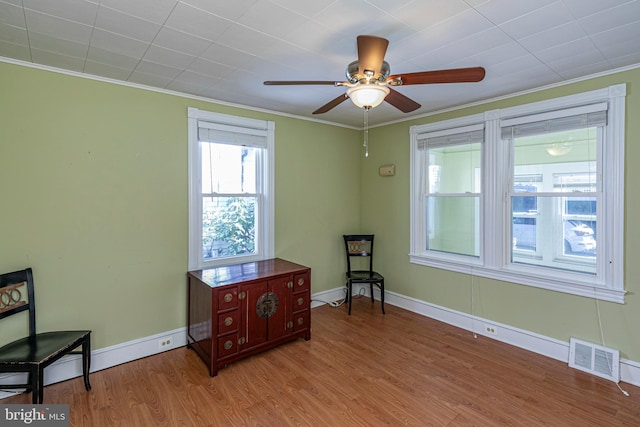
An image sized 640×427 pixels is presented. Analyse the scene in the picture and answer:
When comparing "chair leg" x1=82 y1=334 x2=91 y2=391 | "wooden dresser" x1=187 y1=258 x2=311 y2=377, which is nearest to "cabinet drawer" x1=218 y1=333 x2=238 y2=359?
"wooden dresser" x1=187 y1=258 x2=311 y2=377

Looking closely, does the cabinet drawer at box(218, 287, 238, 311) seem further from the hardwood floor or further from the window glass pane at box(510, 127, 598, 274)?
the window glass pane at box(510, 127, 598, 274)

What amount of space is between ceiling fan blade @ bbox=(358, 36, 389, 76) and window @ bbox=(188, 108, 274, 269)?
1991 mm

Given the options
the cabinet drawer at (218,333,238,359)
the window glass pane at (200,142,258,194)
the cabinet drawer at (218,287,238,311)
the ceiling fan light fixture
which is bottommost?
the cabinet drawer at (218,333,238,359)

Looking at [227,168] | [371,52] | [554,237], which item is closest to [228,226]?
[227,168]

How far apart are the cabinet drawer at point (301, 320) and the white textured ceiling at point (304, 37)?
222 cm

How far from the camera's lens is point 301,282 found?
320cm

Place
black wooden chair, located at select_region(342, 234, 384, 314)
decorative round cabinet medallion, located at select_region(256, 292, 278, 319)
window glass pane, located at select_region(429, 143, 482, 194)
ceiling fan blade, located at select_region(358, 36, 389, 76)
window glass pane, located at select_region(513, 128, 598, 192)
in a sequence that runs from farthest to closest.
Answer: black wooden chair, located at select_region(342, 234, 384, 314)
window glass pane, located at select_region(429, 143, 482, 194)
decorative round cabinet medallion, located at select_region(256, 292, 278, 319)
window glass pane, located at select_region(513, 128, 598, 192)
ceiling fan blade, located at select_region(358, 36, 389, 76)

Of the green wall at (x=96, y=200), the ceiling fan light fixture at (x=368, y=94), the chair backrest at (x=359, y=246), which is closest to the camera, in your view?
the ceiling fan light fixture at (x=368, y=94)

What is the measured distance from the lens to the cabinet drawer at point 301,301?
10.3 feet

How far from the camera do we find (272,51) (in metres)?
2.17

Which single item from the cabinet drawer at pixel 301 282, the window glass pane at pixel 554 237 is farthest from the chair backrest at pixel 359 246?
the window glass pane at pixel 554 237

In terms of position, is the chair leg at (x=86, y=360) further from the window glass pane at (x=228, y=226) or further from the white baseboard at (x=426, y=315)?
the window glass pane at (x=228, y=226)

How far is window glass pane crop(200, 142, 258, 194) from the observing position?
10.8 feet

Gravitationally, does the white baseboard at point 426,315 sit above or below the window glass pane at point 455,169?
below
